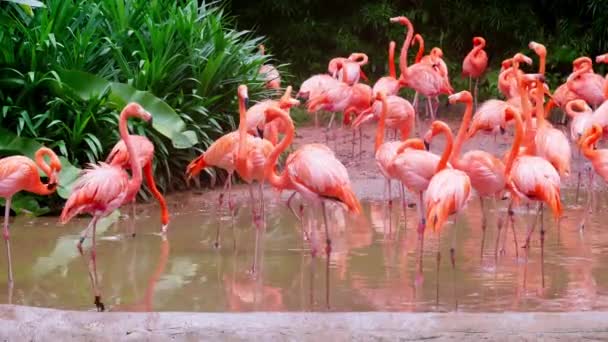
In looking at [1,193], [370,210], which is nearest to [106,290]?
[1,193]

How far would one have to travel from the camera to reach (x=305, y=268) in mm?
6176

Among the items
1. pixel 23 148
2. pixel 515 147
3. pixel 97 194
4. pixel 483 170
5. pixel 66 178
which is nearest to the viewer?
pixel 97 194

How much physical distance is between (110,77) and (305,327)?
493 centimetres

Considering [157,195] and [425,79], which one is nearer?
[157,195]

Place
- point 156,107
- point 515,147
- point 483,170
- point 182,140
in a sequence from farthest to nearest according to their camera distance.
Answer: point 156,107 < point 182,140 < point 515,147 < point 483,170

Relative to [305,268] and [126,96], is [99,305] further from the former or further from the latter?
[126,96]

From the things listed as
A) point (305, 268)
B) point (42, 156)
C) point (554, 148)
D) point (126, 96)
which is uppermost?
point (126, 96)

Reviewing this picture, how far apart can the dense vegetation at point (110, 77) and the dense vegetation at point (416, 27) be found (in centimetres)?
A: 433

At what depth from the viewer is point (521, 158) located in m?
6.16

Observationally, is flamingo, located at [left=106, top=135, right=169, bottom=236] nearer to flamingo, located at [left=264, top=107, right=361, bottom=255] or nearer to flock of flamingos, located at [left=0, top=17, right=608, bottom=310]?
flock of flamingos, located at [left=0, top=17, right=608, bottom=310]

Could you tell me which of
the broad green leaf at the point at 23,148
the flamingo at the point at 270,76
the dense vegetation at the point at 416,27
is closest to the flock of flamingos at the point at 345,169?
the broad green leaf at the point at 23,148

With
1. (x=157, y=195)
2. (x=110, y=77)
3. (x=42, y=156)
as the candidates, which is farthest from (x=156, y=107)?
(x=42, y=156)

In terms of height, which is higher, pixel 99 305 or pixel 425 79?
pixel 425 79

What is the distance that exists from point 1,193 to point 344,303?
2086mm
